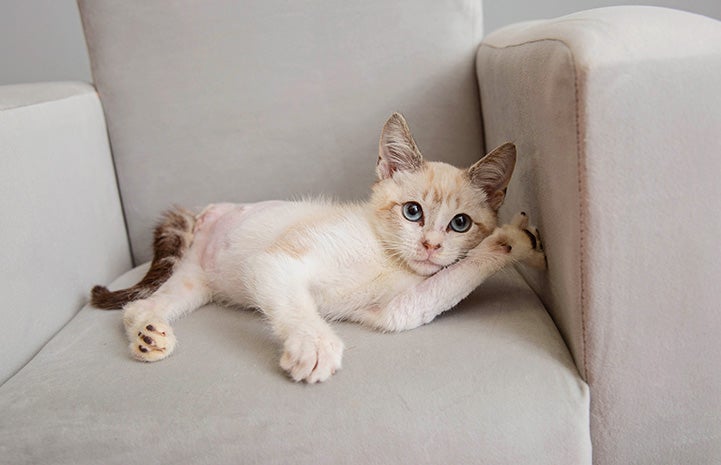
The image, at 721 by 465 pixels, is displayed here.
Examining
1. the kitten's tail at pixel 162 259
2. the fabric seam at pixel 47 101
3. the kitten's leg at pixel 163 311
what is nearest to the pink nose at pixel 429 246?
the kitten's leg at pixel 163 311

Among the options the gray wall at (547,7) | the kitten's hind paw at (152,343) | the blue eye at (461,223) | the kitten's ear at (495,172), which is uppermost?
the gray wall at (547,7)

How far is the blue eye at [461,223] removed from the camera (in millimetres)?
1342

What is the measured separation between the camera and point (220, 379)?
1060mm

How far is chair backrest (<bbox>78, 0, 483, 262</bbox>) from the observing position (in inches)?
69.9

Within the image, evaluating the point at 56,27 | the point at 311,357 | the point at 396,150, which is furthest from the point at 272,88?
the point at 56,27

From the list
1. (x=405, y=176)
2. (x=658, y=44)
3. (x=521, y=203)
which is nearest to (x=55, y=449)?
(x=405, y=176)

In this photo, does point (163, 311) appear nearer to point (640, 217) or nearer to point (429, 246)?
point (429, 246)

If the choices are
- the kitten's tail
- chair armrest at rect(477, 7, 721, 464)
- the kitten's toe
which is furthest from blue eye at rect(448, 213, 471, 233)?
the kitten's tail

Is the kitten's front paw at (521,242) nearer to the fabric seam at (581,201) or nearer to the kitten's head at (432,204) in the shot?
the kitten's head at (432,204)

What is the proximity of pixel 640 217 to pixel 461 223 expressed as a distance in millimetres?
440

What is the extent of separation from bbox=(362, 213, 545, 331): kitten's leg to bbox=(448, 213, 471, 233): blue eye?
0.09 meters

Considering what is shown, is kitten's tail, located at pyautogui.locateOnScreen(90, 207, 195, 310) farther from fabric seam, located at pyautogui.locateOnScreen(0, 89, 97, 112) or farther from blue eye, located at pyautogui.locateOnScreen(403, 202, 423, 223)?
blue eye, located at pyautogui.locateOnScreen(403, 202, 423, 223)

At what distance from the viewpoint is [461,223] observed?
1354mm

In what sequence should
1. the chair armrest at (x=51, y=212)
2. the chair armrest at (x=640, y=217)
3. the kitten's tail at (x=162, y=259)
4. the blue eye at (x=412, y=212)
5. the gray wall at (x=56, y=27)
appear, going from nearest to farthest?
1. the chair armrest at (x=640, y=217)
2. the chair armrest at (x=51, y=212)
3. the blue eye at (x=412, y=212)
4. the kitten's tail at (x=162, y=259)
5. the gray wall at (x=56, y=27)
